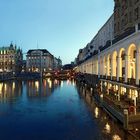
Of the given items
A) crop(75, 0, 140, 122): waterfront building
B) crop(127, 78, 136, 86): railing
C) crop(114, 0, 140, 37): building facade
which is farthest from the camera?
crop(114, 0, 140, 37): building facade

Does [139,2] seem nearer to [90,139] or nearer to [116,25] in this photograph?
[116,25]

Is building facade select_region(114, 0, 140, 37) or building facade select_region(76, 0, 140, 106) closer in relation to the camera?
building facade select_region(76, 0, 140, 106)

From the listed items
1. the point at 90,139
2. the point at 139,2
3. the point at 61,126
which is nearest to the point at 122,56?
the point at 139,2

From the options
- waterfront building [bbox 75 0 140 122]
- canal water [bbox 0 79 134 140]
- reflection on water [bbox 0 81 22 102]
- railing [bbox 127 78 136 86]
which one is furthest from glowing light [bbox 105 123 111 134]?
reflection on water [bbox 0 81 22 102]

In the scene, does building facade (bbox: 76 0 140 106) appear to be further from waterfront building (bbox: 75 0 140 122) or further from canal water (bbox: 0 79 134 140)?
canal water (bbox: 0 79 134 140)

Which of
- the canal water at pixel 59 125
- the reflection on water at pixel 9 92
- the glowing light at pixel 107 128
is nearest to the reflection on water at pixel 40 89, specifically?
the reflection on water at pixel 9 92

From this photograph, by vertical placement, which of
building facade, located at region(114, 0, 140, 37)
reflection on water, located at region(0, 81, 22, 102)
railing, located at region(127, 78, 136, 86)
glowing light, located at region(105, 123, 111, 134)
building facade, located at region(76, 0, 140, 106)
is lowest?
glowing light, located at region(105, 123, 111, 134)

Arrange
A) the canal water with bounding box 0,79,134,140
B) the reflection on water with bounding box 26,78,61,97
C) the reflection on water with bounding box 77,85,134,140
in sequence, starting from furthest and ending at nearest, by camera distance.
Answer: the reflection on water with bounding box 26,78,61,97
the canal water with bounding box 0,79,134,140
the reflection on water with bounding box 77,85,134,140

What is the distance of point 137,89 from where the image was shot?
1674 inches

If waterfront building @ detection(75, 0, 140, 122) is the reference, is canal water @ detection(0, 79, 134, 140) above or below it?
below

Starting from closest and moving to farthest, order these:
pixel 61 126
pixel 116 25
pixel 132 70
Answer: pixel 61 126, pixel 132 70, pixel 116 25

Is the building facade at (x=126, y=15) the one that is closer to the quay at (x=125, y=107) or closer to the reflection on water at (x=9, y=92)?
the quay at (x=125, y=107)

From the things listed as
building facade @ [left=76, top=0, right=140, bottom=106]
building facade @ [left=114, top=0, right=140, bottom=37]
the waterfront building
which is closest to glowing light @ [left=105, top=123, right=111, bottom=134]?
the waterfront building

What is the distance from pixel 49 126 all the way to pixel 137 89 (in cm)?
1426
